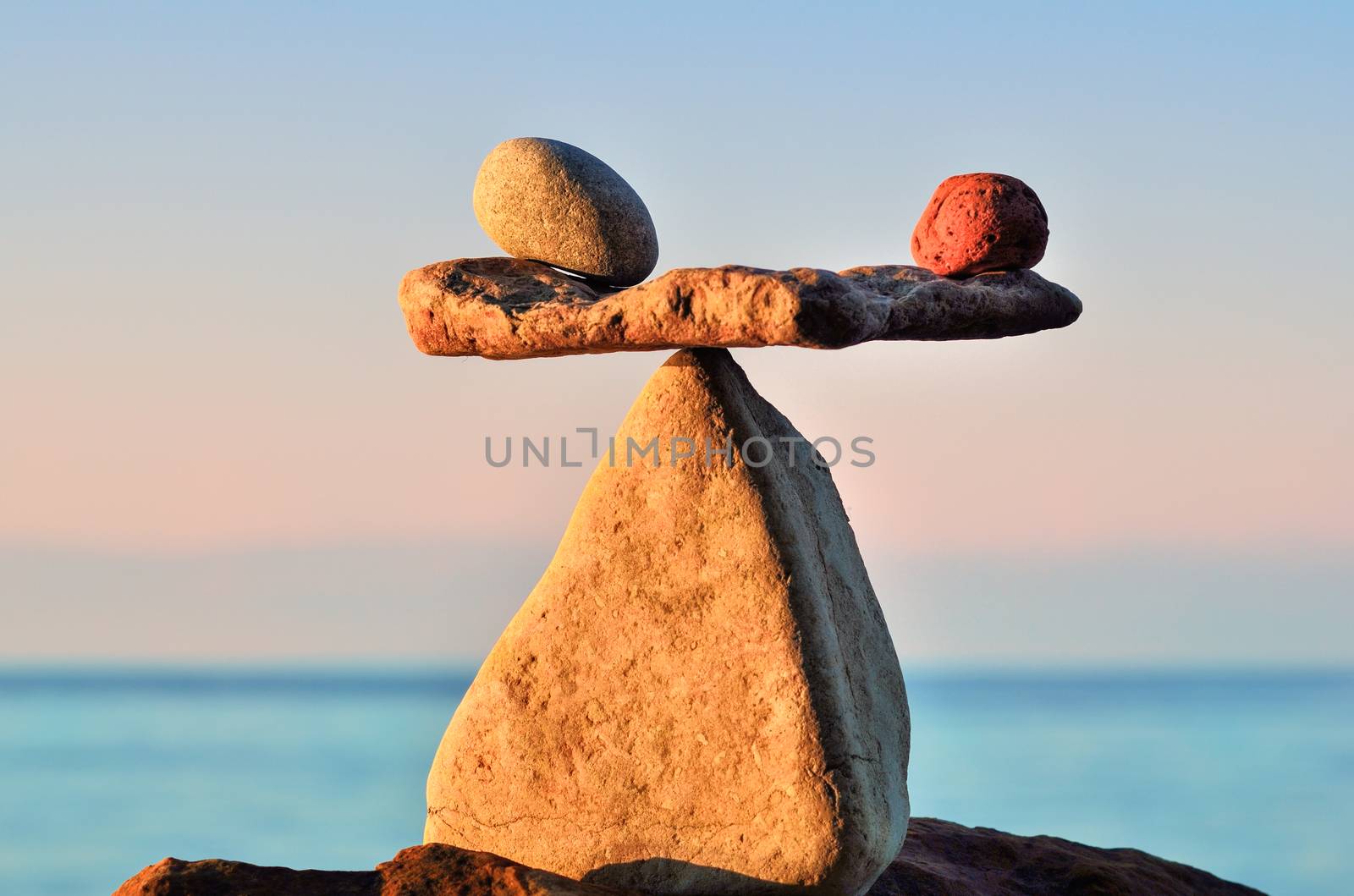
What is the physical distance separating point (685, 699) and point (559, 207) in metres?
2.18

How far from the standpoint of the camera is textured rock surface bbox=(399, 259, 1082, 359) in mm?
5758

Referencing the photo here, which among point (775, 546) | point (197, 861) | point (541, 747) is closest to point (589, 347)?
point (775, 546)

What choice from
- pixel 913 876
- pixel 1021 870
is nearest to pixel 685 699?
pixel 913 876

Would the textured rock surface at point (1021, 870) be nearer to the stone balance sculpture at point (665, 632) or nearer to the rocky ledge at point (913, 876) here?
the rocky ledge at point (913, 876)

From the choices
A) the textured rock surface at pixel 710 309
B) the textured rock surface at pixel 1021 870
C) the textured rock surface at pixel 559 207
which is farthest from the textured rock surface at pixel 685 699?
the textured rock surface at pixel 1021 870

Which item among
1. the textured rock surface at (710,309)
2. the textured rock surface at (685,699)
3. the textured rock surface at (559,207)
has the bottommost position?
the textured rock surface at (685,699)

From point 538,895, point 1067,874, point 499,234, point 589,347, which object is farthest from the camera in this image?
point 1067,874

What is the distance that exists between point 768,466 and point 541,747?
1.46 metres

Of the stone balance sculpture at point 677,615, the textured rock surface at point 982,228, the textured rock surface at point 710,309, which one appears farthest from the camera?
the textured rock surface at point 982,228

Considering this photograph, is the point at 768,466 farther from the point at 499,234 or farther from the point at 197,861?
the point at 197,861

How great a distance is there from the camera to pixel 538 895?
5.86 metres

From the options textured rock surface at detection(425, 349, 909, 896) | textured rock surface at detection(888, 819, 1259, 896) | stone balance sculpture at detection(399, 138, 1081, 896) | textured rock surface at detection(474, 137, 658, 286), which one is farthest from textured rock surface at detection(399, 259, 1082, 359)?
textured rock surface at detection(888, 819, 1259, 896)

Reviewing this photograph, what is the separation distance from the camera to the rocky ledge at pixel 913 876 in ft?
19.4

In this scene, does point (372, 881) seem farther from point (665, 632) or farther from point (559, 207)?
point (559, 207)
